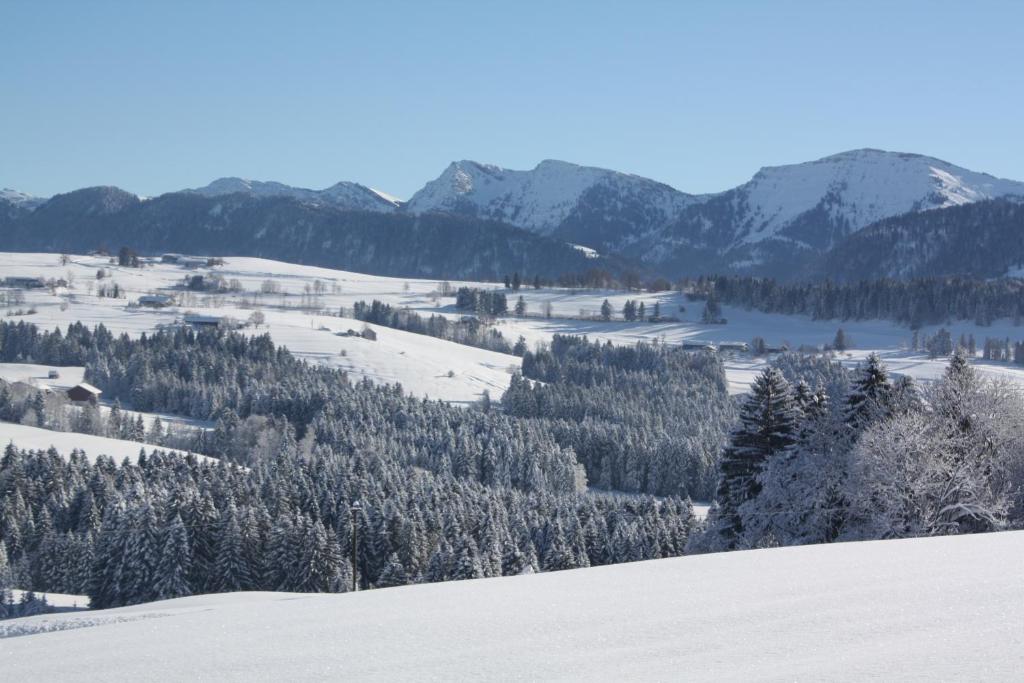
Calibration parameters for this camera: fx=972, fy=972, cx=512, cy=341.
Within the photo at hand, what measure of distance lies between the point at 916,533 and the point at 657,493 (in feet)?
271

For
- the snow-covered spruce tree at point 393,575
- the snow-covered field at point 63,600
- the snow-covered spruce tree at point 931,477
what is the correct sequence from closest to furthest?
the snow-covered spruce tree at point 931,477, the snow-covered field at point 63,600, the snow-covered spruce tree at point 393,575

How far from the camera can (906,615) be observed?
15078 millimetres

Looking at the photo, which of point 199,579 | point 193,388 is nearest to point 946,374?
point 199,579

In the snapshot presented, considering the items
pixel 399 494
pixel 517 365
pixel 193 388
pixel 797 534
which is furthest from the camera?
pixel 517 365

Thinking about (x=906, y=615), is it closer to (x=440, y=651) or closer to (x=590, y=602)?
(x=590, y=602)

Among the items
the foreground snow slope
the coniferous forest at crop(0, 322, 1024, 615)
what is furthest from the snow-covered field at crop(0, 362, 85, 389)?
the foreground snow slope

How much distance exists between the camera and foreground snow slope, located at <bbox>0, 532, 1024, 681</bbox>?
13172mm

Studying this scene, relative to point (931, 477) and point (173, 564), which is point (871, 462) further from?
point (173, 564)

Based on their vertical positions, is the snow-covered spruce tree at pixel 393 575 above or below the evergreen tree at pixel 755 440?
below

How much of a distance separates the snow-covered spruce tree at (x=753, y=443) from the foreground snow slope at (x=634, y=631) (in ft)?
56.1

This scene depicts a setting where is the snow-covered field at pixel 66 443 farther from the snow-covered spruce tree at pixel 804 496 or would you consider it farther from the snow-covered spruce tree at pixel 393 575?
the snow-covered spruce tree at pixel 804 496

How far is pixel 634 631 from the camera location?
15500mm

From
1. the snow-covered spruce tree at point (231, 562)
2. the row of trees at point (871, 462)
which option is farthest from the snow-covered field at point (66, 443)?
the row of trees at point (871, 462)

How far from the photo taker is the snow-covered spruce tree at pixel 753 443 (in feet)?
130
